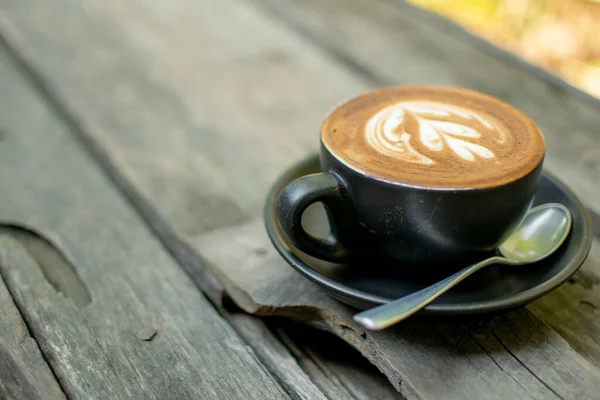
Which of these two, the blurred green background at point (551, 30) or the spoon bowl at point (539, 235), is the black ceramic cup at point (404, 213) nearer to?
the spoon bowl at point (539, 235)

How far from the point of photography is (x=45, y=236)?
717 millimetres

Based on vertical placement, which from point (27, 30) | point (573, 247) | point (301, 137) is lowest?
point (27, 30)

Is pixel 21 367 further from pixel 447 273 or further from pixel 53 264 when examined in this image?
pixel 447 273

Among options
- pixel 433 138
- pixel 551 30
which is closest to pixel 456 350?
pixel 433 138

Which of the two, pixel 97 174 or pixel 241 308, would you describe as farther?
pixel 97 174

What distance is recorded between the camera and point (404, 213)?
536 millimetres

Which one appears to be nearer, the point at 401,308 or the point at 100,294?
the point at 401,308

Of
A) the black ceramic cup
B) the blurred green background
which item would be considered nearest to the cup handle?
the black ceramic cup

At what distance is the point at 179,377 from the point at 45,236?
0.28m

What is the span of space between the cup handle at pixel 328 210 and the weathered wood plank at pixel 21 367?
24cm

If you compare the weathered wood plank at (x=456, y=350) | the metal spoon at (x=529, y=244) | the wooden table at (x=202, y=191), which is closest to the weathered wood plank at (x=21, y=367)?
the wooden table at (x=202, y=191)

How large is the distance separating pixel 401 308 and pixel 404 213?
9 cm

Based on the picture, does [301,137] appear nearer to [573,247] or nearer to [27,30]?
[573,247]

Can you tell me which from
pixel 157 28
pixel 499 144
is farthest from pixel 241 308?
pixel 157 28
